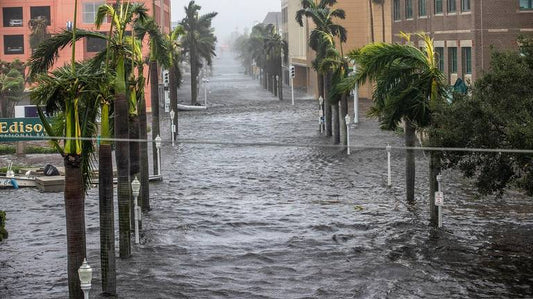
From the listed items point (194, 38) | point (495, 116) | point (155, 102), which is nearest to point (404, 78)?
point (495, 116)

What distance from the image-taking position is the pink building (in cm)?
9356

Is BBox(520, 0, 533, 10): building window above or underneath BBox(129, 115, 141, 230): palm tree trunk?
above

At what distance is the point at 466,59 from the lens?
2312 inches

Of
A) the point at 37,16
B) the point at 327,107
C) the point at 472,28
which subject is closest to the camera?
the point at 472,28

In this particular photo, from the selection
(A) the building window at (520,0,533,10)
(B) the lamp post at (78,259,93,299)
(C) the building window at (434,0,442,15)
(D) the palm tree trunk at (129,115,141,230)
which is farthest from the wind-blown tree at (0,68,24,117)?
(B) the lamp post at (78,259,93,299)

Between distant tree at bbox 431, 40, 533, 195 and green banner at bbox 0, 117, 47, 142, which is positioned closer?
distant tree at bbox 431, 40, 533, 195

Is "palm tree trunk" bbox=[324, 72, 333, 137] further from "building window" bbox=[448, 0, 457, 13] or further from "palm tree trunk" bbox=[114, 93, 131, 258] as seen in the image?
"palm tree trunk" bbox=[114, 93, 131, 258]

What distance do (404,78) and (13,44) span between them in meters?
73.2

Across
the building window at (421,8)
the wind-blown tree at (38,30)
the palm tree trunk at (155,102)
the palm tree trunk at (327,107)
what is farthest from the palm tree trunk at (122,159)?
the wind-blown tree at (38,30)

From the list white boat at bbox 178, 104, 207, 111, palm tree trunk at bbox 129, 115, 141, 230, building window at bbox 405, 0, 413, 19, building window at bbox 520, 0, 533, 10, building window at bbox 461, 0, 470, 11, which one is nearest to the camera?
palm tree trunk at bbox 129, 115, 141, 230

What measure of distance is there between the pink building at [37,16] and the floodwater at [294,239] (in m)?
44.9

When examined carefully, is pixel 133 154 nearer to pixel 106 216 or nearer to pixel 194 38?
pixel 106 216

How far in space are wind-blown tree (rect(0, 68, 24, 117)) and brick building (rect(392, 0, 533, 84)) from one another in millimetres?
31482

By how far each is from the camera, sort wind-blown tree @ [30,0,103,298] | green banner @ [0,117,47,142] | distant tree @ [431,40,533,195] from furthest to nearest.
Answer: green banner @ [0,117,47,142] < distant tree @ [431,40,533,195] < wind-blown tree @ [30,0,103,298]
